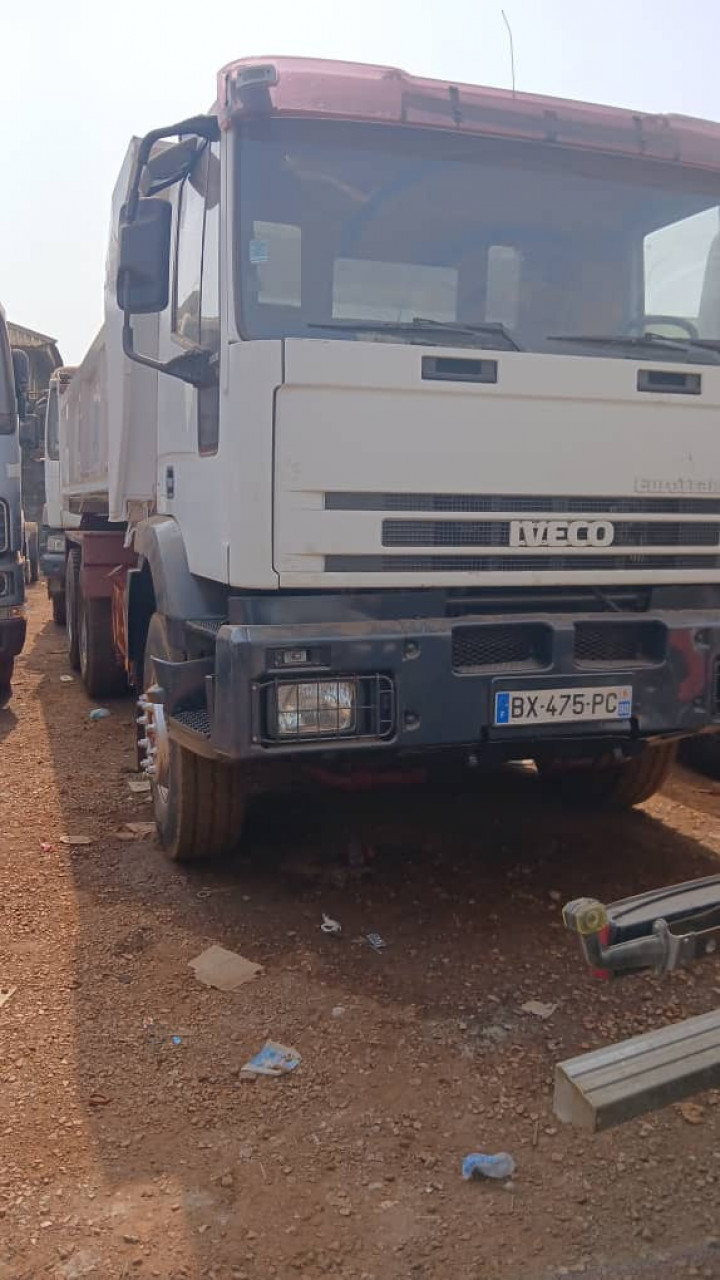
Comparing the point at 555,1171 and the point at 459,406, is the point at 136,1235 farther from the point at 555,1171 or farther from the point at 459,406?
the point at 459,406

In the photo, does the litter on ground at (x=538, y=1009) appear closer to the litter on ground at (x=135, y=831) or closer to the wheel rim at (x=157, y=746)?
the wheel rim at (x=157, y=746)

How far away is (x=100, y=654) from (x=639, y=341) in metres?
5.10

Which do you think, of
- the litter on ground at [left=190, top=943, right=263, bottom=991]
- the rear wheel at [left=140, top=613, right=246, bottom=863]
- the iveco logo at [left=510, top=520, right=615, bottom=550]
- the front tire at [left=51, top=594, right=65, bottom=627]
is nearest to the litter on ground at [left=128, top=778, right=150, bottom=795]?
the rear wheel at [left=140, top=613, right=246, bottom=863]

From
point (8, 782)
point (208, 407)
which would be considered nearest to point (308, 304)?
point (208, 407)

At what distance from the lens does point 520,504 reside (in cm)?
355

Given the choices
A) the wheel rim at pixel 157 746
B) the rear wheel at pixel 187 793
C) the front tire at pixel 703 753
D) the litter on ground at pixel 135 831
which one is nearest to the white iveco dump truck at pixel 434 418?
the rear wheel at pixel 187 793

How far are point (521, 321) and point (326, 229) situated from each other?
719 mm

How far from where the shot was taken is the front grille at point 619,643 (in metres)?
3.60

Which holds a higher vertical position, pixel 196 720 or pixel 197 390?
pixel 197 390

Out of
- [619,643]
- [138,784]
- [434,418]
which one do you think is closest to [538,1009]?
[619,643]

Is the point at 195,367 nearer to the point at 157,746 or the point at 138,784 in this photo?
the point at 157,746

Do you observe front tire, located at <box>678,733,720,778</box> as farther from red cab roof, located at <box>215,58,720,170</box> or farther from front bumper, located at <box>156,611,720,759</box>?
red cab roof, located at <box>215,58,720,170</box>

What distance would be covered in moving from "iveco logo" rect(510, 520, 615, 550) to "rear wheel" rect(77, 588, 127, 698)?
4.52 metres

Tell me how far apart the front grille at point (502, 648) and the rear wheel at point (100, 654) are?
14.7ft
